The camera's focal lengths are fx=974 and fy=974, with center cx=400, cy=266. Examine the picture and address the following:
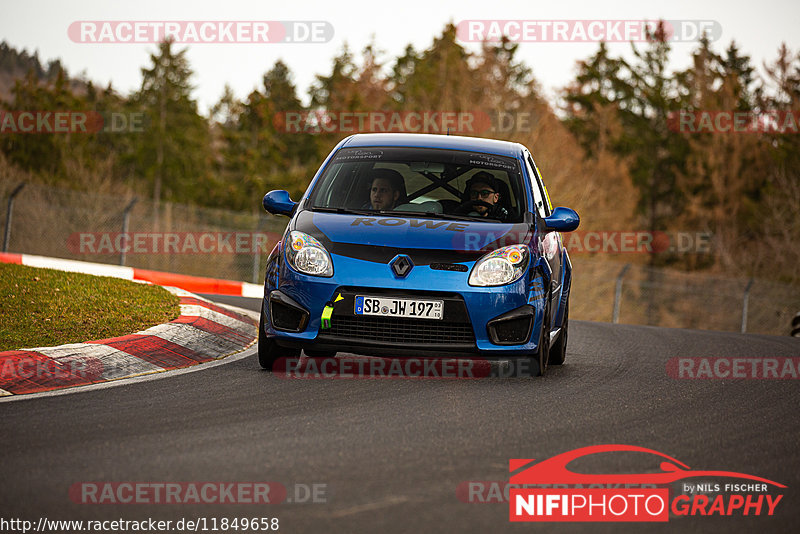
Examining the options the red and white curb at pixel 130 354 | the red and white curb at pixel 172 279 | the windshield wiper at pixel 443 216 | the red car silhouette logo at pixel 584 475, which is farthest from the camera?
the red and white curb at pixel 172 279

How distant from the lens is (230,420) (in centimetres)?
515

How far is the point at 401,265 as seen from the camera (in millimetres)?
6527

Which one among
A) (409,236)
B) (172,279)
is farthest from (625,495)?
(172,279)

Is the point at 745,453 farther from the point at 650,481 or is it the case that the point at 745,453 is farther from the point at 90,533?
the point at 90,533

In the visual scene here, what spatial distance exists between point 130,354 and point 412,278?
2203mm

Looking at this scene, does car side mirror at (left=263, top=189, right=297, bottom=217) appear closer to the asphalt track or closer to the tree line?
the asphalt track

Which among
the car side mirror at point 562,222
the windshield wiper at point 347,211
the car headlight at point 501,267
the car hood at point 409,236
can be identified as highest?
the windshield wiper at point 347,211

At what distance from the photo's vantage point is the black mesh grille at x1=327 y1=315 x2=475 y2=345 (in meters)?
6.52

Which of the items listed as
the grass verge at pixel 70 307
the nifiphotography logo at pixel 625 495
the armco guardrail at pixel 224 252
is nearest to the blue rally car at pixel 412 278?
the grass verge at pixel 70 307

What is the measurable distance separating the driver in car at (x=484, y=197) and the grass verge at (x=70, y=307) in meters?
2.90

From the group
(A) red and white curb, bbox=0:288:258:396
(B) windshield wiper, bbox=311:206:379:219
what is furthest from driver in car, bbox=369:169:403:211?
(A) red and white curb, bbox=0:288:258:396

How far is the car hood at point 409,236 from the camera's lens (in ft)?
21.7

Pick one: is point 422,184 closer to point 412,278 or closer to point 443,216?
point 443,216

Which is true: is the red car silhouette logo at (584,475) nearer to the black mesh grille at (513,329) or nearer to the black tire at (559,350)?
the black mesh grille at (513,329)
